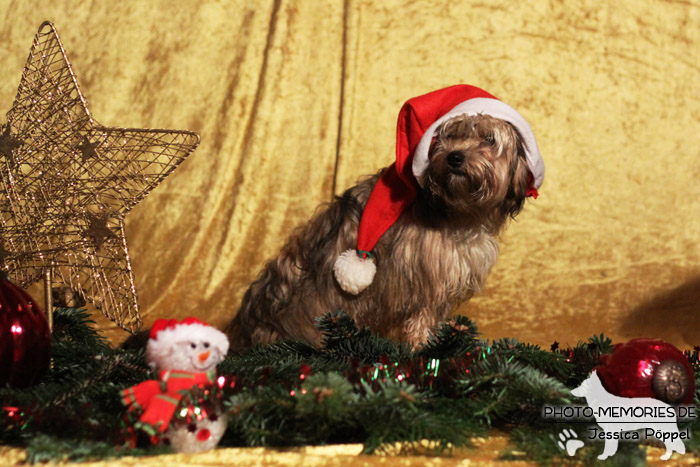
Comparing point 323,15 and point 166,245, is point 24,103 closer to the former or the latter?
point 166,245

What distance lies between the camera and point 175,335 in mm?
1569

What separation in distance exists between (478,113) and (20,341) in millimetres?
1655

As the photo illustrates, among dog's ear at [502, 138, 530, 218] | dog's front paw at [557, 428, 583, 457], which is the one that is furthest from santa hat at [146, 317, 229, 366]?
dog's ear at [502, 138, 530, 218]

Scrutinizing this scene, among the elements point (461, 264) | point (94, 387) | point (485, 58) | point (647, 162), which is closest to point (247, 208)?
point (485, 58)

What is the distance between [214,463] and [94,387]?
415 mm

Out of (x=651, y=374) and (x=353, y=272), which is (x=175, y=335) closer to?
(x=651, y=374)

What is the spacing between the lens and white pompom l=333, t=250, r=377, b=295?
277 cm

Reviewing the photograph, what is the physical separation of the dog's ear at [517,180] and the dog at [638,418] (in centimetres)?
121

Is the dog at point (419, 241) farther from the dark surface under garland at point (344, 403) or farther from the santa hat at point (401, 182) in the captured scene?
the dark surface under garland at point (344, 403)

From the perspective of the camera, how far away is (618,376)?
5.51 ft

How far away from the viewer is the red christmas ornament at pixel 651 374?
1643mm

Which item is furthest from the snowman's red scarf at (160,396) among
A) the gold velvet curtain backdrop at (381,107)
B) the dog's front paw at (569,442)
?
the gold velvet curtain backdrop at (381,107)

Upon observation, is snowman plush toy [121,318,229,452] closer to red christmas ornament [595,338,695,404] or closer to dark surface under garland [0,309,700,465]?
dark surface under garland [0,309,700,465]

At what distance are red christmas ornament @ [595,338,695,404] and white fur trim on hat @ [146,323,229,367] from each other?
0.88 m
